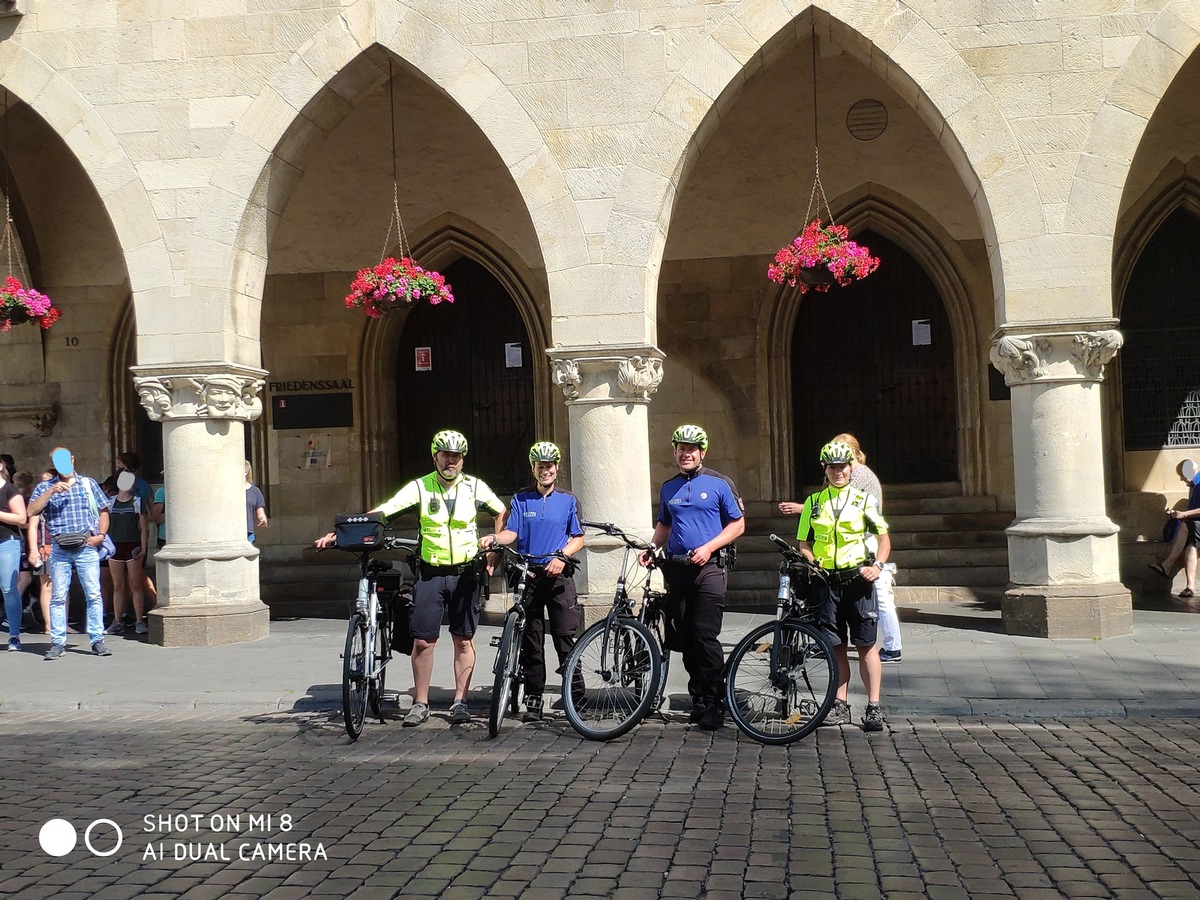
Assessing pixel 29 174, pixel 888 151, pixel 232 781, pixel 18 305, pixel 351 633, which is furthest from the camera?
pixel 29 174

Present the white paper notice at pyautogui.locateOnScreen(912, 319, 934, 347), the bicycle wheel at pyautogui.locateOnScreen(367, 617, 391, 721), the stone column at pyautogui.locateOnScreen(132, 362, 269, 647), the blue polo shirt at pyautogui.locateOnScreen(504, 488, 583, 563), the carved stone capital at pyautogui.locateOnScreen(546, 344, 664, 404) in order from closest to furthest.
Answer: the bicycle wheel at pyautogui.locateOnScreen(367, 617, 391, 721), the blue polo shirt at pyautogui.locateOnScreen(504, 488, 583, 563), the carved stone capital at pyautogui.locateOnScreen(546, 344, 664, 404), the stone column at pyautogui.locateOnScreen(132, 362, 269, 647), the white paper notice at pyautogui.locateOnScreen(912, 319, 934, 347)

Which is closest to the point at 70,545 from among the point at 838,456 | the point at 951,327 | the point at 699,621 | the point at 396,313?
the point at 396,313

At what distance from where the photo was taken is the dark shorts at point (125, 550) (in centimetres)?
1227

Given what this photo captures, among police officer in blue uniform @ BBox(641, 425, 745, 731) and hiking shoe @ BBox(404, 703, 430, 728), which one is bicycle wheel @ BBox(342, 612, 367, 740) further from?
police officer in blue uniform @ BBox(641, 425, 745, 731)

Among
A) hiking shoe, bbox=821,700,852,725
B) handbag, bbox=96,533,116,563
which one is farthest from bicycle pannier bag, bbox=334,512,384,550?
handbag, bbox=96,533,116,563

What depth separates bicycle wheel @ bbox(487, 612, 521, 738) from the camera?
23.7 feet

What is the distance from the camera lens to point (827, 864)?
4.61 m

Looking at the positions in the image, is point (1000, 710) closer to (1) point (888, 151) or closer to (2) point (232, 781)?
(2) point (232, 781)

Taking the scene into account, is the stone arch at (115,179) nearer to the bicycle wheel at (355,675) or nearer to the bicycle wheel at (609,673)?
the bicycle wheel at (355,675)

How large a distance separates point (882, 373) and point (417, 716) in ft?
28.6

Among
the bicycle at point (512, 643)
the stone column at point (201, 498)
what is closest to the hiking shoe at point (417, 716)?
the bicycle at point (512, 643)

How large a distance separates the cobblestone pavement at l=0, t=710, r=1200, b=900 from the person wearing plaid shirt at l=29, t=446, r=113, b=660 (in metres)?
3.20

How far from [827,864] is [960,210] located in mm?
10961

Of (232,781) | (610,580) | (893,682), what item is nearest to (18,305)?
(610,580)
